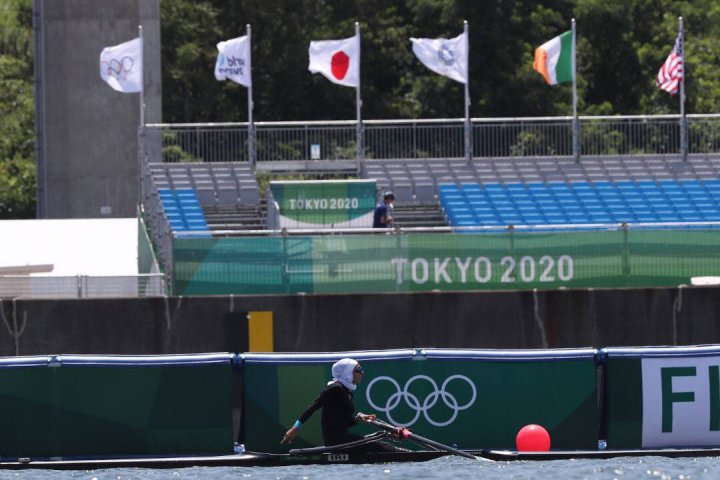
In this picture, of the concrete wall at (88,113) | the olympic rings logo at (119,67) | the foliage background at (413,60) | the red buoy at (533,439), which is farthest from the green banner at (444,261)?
the foliage background at (413,60)

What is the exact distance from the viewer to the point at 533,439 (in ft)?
67.0

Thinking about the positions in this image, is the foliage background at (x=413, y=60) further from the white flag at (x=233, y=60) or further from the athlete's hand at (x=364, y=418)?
the athlete's hand at (x=364, y=418)

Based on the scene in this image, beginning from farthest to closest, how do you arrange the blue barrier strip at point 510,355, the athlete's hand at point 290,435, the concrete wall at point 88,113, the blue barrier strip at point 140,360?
1. the concrete wall at point 88,113
2. the blue barrier strip at point 510,355
3. the blue barrier strip at point 140,360
4. the athlete's hand at point 290,435

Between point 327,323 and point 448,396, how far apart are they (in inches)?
289

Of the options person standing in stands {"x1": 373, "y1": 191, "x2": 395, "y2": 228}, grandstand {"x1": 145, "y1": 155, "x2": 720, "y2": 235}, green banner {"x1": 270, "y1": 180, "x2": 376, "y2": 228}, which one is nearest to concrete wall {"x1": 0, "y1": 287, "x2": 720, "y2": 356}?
person standing in stands {"x1": 373, "y1": 191, "x2": 395, "y2": 228}

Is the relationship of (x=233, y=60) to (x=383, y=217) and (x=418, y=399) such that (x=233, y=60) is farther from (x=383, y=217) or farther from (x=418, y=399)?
(x=418, y=399)

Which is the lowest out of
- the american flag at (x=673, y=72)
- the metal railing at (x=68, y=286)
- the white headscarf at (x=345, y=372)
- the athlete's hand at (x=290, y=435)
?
the athlete's hand at (x=290, y=435)

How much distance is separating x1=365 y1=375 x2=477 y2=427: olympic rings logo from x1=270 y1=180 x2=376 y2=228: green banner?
16.2m

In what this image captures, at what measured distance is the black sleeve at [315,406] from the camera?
19156mm

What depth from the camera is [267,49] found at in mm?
61250

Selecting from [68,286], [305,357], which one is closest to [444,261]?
[68,286]

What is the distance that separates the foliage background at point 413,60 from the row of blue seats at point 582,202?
18.9 meters

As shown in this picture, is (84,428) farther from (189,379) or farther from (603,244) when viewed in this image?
(603,244)

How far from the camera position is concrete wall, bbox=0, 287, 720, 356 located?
2786cm
